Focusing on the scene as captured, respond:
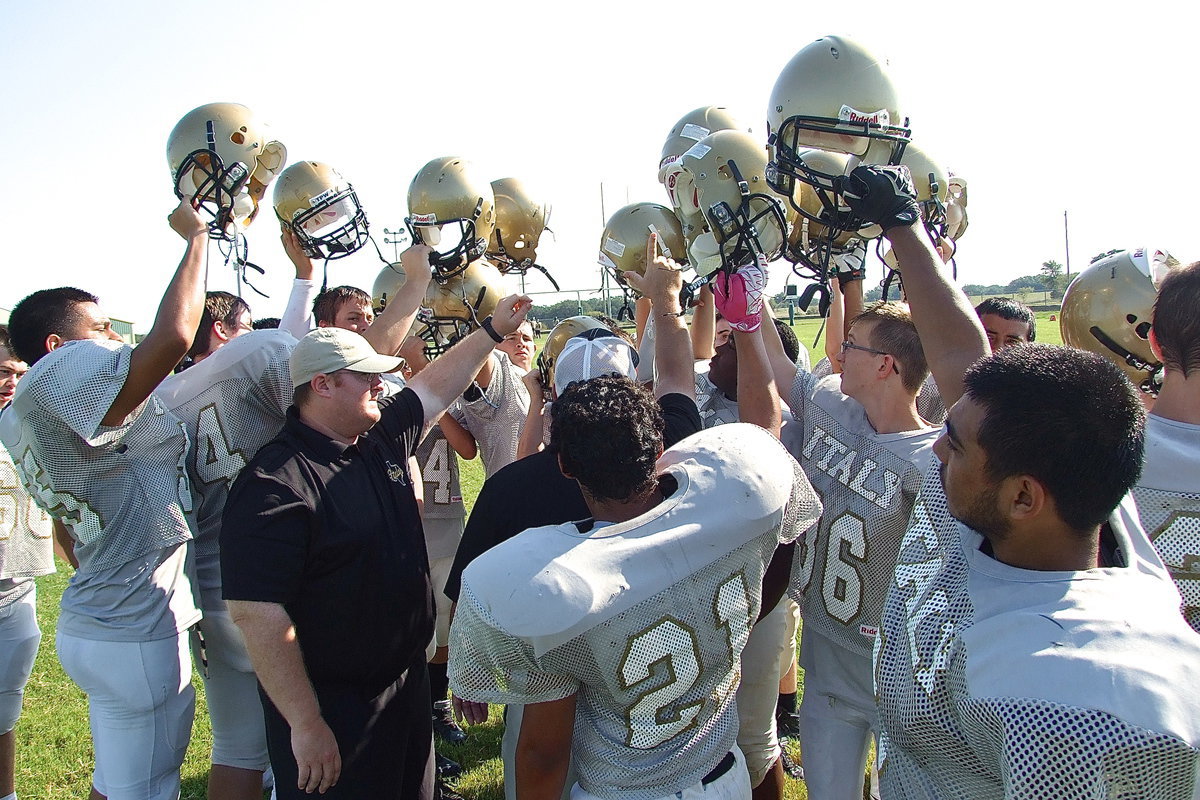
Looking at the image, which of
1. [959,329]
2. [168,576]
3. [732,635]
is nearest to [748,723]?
[732,635]

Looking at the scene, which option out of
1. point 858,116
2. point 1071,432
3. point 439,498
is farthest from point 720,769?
point 439,498

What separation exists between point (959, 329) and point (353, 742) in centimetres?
225

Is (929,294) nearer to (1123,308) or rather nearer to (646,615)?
(646,615)

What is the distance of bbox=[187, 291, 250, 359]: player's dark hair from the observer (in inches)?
150

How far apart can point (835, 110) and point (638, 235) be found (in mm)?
1448

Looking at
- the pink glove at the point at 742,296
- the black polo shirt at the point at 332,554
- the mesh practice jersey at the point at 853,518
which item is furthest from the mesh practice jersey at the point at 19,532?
the mesh practice jersey at the point at 853,518

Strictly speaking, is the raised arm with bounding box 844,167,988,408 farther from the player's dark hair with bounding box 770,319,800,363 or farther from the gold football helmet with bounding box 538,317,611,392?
the gold football helmet with bounding box 538,317,611,392

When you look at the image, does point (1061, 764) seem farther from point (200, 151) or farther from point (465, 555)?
point (200, 151)

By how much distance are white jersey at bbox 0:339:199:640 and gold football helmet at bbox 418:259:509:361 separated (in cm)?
195

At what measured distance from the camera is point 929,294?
7.25 ft

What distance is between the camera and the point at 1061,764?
119 centimetres

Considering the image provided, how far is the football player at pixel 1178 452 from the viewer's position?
203 centimetres

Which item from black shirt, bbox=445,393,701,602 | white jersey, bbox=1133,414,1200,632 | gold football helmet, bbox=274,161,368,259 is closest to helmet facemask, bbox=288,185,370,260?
gold football helmet, bbox=274,161,368,259

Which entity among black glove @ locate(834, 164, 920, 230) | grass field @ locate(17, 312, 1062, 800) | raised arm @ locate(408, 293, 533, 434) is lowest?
grass field @ locate(17, 312, 1062, 800)
